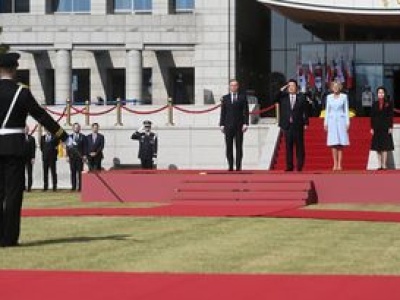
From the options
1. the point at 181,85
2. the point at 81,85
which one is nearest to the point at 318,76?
the point at 181,85

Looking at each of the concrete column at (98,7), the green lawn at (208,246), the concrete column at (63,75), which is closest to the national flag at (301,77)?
the concrete column at (98,7)

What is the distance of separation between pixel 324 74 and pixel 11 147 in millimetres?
33257

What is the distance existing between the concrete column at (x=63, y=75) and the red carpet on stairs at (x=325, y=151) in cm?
2036

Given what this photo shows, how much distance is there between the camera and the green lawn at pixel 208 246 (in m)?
9.35

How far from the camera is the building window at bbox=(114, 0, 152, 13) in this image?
162ft

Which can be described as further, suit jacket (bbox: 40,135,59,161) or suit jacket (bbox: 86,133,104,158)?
suit jacket (bbox: 40,135,59,161)

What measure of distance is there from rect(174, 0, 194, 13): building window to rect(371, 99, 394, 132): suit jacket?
28.7 meters

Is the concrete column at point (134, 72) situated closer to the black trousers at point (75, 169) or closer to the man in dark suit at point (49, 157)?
the man in dark suit at point (49, 157)

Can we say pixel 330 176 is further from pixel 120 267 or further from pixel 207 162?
pixel 207 162

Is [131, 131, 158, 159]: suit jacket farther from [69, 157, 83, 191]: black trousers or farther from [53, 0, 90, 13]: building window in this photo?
[53, 0, 90, 13]: building window

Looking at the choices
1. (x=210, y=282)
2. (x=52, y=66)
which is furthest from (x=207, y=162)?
(x=210, y=282)

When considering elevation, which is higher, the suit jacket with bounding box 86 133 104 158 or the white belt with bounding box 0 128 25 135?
the white belt with bounding box 0 128 25 135

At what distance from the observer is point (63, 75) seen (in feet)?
157

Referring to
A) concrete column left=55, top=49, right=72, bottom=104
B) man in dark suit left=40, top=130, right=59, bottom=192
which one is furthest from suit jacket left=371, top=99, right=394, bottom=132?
concrete column left=55, top=49, right=72, bottom=104
